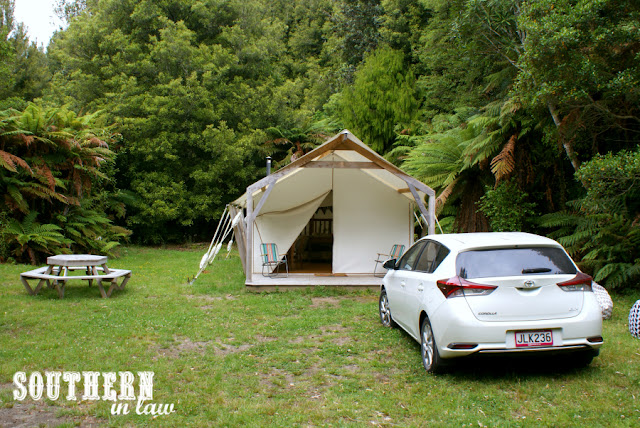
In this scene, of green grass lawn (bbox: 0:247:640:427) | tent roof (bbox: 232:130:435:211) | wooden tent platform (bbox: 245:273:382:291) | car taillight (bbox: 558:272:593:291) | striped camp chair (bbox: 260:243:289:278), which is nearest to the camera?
green grass lawn (bbox: 0:247:640:427)

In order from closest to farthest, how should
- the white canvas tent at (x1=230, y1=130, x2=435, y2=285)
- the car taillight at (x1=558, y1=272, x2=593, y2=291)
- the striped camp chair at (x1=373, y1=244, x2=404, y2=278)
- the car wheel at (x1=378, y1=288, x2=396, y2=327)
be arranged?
the car taillight at (x1=558, y1=272, x2=593, y2=291) → the car wheel at (x1=378, y1=288, x2=396, y2=327) → the striped camp chair at (x1=373, y1=244, x2=404, y2=278) → the white canvas tent at (x1=230, y1=130, x2=435, y2=285)

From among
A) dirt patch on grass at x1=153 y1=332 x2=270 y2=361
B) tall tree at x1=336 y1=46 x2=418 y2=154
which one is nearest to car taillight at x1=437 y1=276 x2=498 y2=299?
dirt patch on grass at x1=153 y1=332 x2=270 y2=361

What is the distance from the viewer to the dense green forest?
884cm

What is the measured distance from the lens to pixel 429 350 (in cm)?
520

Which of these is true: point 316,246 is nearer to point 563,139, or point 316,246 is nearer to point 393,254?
point 393,254

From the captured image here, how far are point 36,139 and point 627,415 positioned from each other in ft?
45.7

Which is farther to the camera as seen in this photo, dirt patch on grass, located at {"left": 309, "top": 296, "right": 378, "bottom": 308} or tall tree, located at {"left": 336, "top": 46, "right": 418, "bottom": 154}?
tall tree, located at {"left": 336, "top": 46, "right": 418, "bottom": 154}

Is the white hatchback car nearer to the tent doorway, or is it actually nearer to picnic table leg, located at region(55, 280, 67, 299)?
picnic table leg, located at region(55, 280, 67, 299)

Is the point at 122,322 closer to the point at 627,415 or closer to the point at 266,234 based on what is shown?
the point at 266,234

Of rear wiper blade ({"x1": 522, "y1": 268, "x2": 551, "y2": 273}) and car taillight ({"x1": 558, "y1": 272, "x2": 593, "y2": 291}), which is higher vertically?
rear wiper blade ({"x1": 522, "y1": 268, "x2": 551, "y2": 273})

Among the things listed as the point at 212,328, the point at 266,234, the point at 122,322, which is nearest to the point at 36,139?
the point at 266,234

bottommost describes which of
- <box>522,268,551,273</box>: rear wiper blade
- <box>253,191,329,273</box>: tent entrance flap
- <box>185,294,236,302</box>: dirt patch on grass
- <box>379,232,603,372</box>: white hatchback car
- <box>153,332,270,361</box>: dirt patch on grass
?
<box>153,332,270,361</box>: dirt patch on grass

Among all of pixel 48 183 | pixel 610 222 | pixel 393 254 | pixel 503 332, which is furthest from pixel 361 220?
pixel 48 183

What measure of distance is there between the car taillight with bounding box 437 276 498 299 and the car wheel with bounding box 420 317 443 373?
1.59 ft
